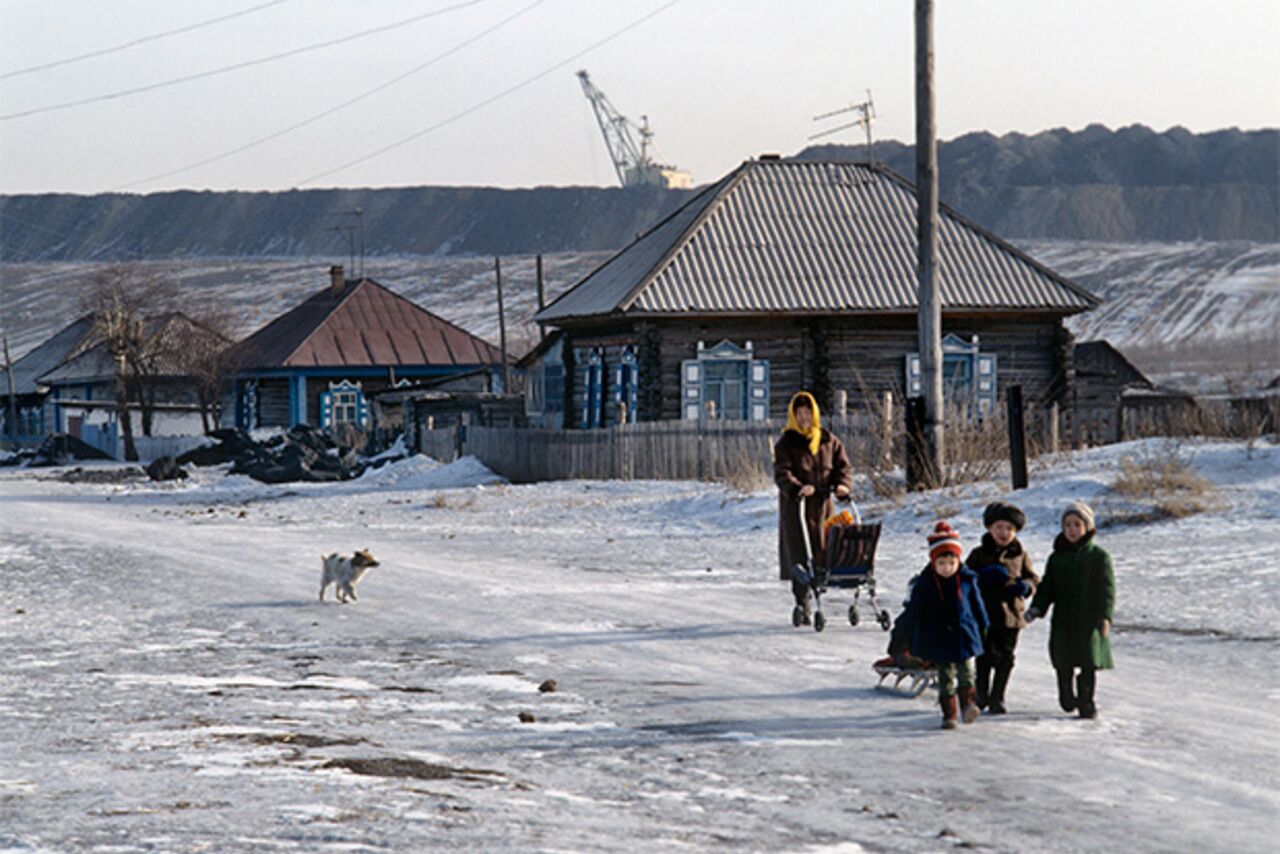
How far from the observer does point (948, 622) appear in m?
9.17

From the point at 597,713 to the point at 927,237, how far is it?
47.3 feet

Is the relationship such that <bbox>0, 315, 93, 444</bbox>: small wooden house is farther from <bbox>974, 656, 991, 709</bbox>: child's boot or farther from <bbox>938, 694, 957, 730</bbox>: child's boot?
<bbox>938, 694, 957, 730</bbox>: child's boot

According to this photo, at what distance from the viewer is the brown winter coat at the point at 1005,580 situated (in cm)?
955

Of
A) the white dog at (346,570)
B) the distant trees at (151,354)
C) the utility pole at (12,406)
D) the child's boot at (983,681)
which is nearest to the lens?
the child's boot at (983,681)

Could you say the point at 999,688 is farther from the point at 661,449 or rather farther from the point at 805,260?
the point at 805,260

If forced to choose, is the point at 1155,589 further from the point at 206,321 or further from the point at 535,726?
the point at 206,321

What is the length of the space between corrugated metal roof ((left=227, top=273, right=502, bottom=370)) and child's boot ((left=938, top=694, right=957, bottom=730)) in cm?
5632

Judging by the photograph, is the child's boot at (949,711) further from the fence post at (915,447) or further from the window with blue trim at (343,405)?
the window with blue trim at (343,405)

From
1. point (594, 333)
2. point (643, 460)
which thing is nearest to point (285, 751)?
point (643, 460)

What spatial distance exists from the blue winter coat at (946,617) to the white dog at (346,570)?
22.9 ft

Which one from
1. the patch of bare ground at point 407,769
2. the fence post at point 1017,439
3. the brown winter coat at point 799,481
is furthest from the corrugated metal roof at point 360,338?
the patch of bare ground at point 407,769

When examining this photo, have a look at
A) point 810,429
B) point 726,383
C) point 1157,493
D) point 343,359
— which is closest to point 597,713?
point 810,429

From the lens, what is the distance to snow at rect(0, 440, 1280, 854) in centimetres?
688

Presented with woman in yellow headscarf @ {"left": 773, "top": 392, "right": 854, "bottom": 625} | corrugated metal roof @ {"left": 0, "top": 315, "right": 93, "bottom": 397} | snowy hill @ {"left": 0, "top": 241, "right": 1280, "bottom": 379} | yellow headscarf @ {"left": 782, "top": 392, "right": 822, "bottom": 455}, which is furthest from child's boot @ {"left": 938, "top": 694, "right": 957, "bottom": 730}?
snowy hill @ {"left": 0, "top": 241, "right": 1280, "bottom": 379}
